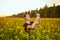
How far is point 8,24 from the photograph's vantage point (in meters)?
2.24

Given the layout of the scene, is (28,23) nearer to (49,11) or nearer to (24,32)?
(24,32)

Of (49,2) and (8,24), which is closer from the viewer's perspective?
(8,24)

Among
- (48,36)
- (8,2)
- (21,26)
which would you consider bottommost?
(48,36)

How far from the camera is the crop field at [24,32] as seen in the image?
221 centimetres

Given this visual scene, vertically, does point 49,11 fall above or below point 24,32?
above

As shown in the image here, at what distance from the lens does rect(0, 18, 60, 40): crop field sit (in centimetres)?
221

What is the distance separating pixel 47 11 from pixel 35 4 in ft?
0.58

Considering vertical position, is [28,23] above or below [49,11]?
below

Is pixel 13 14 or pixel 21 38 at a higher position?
pixel 13 14

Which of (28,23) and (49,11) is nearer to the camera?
(28,23)

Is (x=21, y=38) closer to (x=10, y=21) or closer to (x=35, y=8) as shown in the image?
(x=10, y=21)

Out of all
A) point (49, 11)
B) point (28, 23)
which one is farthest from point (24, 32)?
point (49, 11)

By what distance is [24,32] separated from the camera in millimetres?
2246

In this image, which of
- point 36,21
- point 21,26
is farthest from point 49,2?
point 21,26
